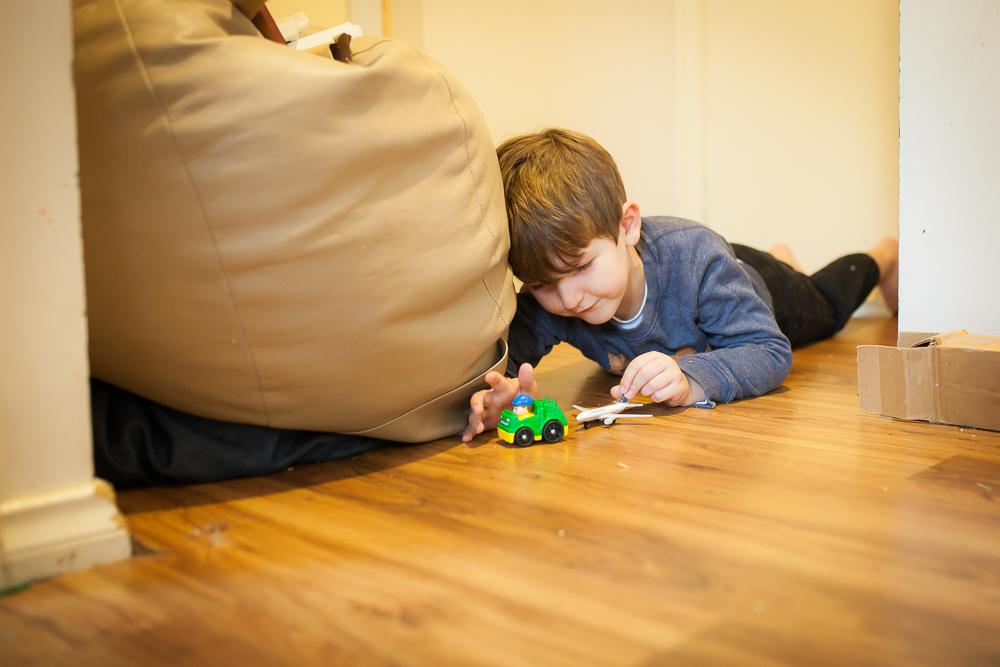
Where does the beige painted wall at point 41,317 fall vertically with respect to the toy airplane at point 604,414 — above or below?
above

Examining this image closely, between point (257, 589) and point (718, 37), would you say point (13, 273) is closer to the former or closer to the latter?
point (257, 589)

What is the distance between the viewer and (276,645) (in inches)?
17.8

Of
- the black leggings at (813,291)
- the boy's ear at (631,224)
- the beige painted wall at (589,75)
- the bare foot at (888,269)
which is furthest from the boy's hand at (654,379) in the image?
the beige painted wall at (589,75)

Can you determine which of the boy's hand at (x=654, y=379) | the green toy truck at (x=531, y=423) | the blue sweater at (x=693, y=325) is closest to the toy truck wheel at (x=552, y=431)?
the green toy truck at (x=531, y=423)

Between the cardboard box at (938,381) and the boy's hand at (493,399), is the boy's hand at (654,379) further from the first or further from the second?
the cardboard box at (938,381)

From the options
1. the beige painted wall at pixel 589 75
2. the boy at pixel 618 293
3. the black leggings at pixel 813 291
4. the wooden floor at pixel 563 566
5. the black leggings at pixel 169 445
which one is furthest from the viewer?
the beige painted wall at pixel 589 75

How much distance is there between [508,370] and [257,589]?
67 cm

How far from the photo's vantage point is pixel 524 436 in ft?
2.91

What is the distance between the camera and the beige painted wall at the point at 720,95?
Answer: 2094 millimetres

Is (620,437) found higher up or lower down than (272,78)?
lower down

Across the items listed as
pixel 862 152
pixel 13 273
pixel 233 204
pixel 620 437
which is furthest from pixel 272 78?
pixel 862 152

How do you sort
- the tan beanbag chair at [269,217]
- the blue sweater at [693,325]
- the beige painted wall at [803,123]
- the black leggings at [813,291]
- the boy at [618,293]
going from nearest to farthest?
the tan beanbag chair at [269,217], the boy at [618,293], the blue sweater at [693,325], the black leggings at [813,291], the beige painted wall at [803,123]

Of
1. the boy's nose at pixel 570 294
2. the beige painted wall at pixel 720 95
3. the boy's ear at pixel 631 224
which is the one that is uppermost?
the beige painted wall at pixel 720 95

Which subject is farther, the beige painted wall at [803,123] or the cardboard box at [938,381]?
the beige painted wall at [803,123]
